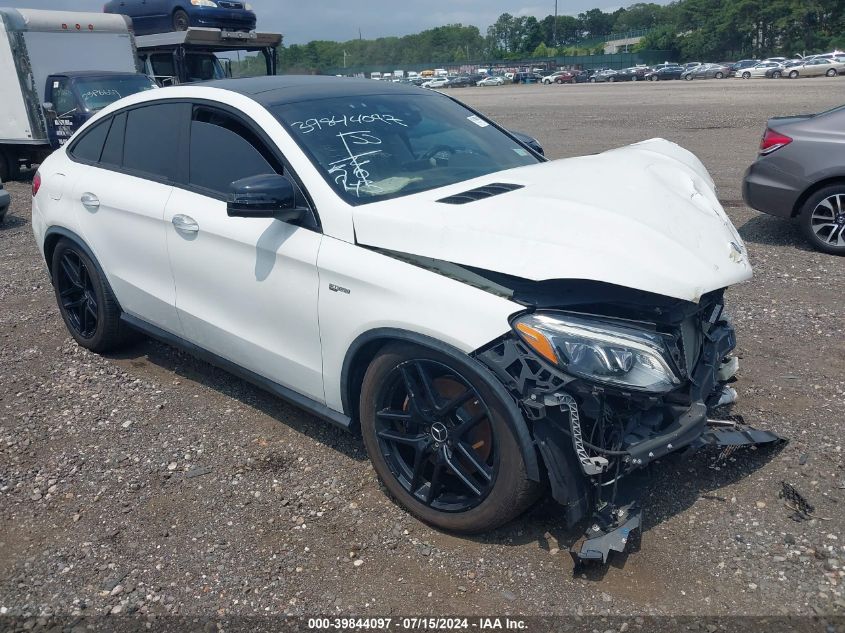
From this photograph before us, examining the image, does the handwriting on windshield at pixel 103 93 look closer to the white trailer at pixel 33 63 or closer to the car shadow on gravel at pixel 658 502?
the white trailer at pixel 33 63

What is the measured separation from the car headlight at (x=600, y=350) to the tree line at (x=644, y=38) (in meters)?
47.9

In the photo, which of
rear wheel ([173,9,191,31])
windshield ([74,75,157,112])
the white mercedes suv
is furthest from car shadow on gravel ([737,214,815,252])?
rear wheel ([173,9,191,31])

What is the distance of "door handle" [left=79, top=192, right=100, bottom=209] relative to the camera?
14.8 feet

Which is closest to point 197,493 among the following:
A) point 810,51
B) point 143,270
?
point 143,270

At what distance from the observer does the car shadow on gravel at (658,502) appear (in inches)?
116

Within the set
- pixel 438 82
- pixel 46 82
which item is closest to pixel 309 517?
pixel 46 82

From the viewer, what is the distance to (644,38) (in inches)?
4277

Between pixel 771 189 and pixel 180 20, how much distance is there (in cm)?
1669

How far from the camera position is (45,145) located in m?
13.5

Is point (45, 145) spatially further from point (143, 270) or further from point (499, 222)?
point (499, 222)

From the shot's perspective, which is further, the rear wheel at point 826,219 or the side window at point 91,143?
the rear wheel at point 826,219

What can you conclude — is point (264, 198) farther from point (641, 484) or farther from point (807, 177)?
point (807, 177)

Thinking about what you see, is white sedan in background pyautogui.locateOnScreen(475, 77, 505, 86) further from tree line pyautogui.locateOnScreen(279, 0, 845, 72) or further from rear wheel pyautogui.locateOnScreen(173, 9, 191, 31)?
rear wheel pyautogui.locateOnScreen(173, 9, 191, 31)

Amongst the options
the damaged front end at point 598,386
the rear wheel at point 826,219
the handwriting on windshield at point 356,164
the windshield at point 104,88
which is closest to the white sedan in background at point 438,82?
the windshield at point 104,88
